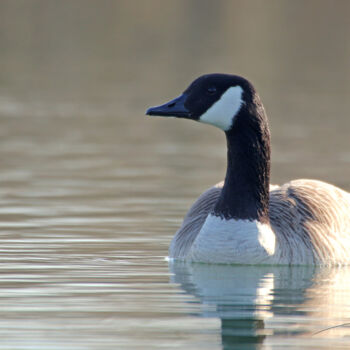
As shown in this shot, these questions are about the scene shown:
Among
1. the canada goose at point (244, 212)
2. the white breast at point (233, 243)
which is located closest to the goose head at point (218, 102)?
the canada goose at point (244, 212)

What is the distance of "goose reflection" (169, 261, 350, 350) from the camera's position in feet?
31.9

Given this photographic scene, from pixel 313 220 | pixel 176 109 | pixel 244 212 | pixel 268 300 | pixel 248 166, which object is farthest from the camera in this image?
pixel 313 220

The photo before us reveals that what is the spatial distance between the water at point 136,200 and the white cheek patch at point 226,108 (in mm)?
→ 1582

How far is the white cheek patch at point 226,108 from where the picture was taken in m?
13.1

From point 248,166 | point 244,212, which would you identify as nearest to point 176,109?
point 248,166

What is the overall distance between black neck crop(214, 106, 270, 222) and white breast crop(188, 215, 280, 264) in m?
0.20

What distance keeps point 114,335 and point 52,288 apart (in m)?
2.11

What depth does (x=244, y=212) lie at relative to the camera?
13023 millimetres

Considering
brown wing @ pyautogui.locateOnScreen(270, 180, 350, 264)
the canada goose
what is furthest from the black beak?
brown wing @ pyautogui.locateOnScreen(270, 180, 350, 264)

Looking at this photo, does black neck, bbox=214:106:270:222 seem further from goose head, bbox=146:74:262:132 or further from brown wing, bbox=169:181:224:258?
brown wing, bbox=169:181:224:258

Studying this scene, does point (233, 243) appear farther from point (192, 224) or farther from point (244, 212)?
point (192, 224)

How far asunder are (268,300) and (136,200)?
20.5ft

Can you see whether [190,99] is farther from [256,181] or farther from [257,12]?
[257,12]

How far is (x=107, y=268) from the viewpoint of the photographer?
12.7 meters
